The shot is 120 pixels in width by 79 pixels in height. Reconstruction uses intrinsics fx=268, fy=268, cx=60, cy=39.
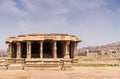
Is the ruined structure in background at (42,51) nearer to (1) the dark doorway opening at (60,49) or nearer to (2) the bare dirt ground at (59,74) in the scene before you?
(1) the dark doorway opening at (60,49)

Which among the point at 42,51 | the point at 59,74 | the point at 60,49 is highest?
the point at 60,49

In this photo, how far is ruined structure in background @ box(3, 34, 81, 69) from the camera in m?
38.8

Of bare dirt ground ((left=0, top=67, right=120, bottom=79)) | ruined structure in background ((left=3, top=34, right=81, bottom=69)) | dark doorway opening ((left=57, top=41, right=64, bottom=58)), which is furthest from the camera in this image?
dark doorway opening ((left=57, top=41, right=64, bottom=58))

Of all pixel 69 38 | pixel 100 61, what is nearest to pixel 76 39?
pixel 69 38

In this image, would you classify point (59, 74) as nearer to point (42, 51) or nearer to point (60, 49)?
point (42, 51)

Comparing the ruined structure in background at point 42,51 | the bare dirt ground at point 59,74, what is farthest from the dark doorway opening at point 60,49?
the bare dirt ground at point 59,74

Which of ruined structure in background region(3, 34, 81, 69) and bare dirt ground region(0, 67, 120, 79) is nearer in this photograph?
bare dirt ground region(0, 67, 120, 79)

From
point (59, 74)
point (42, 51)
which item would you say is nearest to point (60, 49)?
point (42, 51)

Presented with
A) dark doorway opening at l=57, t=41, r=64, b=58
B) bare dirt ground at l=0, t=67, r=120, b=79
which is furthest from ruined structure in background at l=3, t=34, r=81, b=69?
bare dirt ground at l=0, t=67, r=120, b=79

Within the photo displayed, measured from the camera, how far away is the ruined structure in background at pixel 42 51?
38.8 meters

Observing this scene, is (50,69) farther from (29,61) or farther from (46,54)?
(46,54)

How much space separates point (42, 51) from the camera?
48.5m

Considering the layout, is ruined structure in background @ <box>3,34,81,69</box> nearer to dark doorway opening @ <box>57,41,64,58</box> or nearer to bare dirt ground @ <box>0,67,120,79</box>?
dark doorway opening @ <box>57,41,64,58</box>

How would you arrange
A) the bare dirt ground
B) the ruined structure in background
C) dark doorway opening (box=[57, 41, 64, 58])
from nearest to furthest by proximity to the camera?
the bare dirt ground → the ruined structure in background → dark doorway opening (box=[57, 41, 64, 58])
